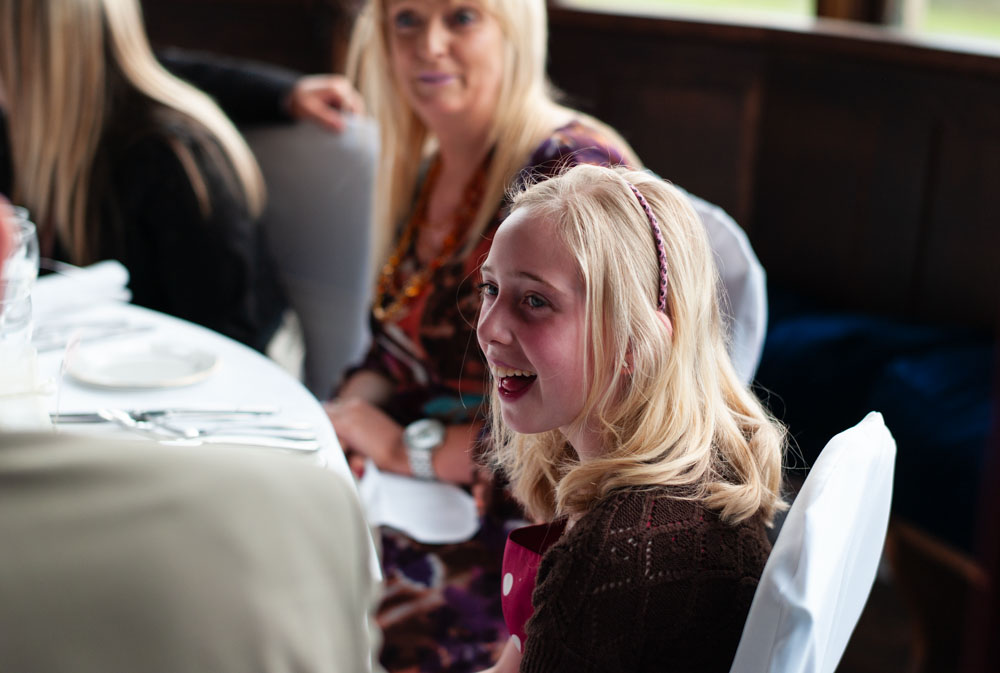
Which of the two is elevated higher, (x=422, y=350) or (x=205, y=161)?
(x=205, y=161)

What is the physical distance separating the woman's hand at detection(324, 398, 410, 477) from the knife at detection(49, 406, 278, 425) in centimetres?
40

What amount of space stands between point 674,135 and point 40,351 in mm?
2262

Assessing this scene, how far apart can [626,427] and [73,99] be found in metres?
1.54

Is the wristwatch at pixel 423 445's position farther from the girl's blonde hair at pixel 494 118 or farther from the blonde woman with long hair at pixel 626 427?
the blonde woman with long hair at pixel 626 427

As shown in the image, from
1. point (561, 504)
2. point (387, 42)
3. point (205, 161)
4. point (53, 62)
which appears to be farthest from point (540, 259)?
point (53, 62)

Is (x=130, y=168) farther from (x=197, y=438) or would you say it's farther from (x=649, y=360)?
(x=649, y=360)

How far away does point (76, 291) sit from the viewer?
1595 mm

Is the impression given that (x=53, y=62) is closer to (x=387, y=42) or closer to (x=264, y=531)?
(x=387, y=42)

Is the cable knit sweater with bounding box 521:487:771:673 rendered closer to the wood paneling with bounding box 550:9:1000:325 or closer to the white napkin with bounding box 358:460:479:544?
the white napkin with bounding box 358:460:479:544

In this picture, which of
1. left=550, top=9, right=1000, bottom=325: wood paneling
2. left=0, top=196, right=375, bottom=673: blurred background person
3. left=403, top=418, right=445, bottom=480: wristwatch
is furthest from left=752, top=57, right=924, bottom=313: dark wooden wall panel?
left=0, top=196, right=375, bottom=673: blurred background person

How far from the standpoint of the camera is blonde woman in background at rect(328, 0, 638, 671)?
146 centimetres

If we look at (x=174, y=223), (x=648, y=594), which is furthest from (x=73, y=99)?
(x=648, y=594)

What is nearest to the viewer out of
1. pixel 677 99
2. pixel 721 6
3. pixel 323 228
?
pixel 323 228

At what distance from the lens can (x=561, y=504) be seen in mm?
952
